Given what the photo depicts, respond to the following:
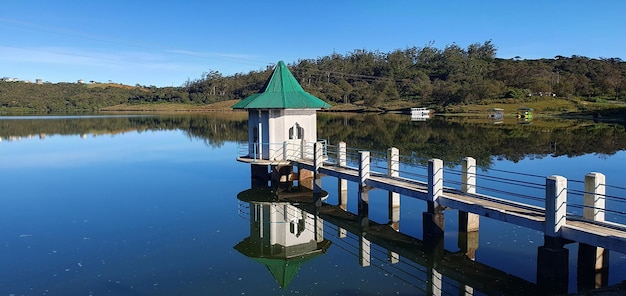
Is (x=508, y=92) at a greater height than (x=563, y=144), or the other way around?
(x=508, y=92)

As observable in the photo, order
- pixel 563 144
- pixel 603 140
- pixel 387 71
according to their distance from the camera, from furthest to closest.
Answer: pixel 387 71 → pixel 603 140 → pixel 563 144

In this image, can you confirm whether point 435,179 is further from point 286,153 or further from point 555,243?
point 286,153

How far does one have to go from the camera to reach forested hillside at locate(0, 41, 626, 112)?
93.9 m

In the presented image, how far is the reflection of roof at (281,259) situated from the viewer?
11.8 meters

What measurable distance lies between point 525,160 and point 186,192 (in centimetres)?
1873

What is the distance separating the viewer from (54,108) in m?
146

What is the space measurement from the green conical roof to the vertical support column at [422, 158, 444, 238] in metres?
8.62

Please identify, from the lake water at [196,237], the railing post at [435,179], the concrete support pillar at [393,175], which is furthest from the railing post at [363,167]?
the railing post at [435,179]

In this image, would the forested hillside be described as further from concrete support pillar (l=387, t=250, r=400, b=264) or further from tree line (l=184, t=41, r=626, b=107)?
concrete support pillar (l=387, t=250, r=400, b=264)

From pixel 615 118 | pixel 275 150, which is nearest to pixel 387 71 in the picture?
pixel 615 118

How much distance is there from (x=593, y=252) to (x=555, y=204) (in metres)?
1.54

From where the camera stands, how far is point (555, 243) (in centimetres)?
1023

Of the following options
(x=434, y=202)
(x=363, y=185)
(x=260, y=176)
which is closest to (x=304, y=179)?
(x=260, y=176)

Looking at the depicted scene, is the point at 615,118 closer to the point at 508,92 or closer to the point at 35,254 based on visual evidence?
the point at 508,92
